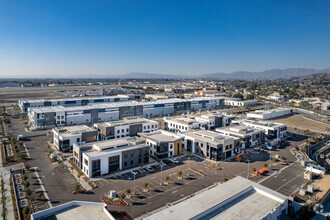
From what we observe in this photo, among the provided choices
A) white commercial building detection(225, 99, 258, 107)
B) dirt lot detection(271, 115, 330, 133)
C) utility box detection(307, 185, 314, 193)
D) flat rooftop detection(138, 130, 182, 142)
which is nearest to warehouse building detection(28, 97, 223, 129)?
white commercial building detection(225, 99, 258, 107)

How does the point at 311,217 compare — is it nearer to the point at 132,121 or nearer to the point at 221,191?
the point at 221,191

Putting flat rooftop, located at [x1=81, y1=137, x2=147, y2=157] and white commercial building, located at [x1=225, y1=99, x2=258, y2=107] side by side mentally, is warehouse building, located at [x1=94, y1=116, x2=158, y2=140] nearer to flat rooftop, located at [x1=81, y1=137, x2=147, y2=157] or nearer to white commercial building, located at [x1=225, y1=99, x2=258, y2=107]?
flat rooftop, located at [x1=81, y1=137, x2=147, y2=157]

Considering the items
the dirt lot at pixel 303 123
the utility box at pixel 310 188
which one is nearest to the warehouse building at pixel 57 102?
the dirt lot at pixel 303 123

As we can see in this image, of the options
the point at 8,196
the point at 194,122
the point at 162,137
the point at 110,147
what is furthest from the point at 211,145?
the point at 8,196

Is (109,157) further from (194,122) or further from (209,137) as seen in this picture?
(194,122)

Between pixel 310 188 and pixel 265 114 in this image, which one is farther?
pixel 265 114
